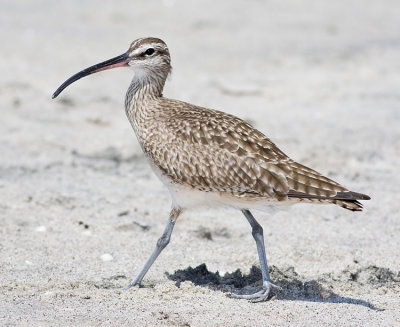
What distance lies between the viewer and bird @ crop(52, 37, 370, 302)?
6496mm

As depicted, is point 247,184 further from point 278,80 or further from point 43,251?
point 278,80

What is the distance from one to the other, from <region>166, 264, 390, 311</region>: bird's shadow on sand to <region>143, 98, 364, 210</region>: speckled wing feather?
0.77 m

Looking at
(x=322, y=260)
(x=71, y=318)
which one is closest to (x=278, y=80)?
(x=322, y=260)

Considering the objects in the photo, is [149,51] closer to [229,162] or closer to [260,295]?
[229,162]

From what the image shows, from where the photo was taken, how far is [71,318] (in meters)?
5.91

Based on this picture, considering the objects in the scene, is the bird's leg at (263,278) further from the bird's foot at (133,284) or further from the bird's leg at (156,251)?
the bird's foot at (133,284)

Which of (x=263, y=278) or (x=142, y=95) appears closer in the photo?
(x=263, y=278)

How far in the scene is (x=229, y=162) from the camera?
6656mm

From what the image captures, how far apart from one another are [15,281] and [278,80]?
825cm

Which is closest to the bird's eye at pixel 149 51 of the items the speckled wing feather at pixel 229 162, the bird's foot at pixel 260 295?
the speckled wing feather at pixel 229 162

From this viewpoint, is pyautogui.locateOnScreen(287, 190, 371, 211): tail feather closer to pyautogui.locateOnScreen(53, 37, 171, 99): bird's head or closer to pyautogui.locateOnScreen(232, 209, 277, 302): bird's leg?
pyautogui.locateOnScreen(232, 209, 277, 302): bird's leg

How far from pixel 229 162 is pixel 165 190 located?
10.3 feet

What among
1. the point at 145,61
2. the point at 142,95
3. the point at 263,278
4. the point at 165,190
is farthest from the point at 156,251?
the point at 165,190

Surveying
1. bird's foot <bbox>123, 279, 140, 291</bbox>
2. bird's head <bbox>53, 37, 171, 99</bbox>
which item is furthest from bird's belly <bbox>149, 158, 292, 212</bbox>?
bird's head <bbox>53, 37, 171, 99</bbox>
